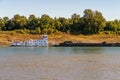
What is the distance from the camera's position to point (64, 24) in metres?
117

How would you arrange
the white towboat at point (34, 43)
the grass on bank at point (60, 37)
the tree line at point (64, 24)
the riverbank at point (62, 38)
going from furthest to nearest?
1. the tree line at point (64, 24)
2. the grass on bank at point (60, 37)
3. the riverbank at point (62, 38)
4. the white towboat at point (34, 43)

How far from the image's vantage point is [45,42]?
10494 cm

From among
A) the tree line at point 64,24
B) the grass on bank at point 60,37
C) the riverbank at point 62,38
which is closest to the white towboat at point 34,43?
the riverbank at point 62,38

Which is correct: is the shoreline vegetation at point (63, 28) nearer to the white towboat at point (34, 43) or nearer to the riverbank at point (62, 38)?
the riverbank at point (62, 38)

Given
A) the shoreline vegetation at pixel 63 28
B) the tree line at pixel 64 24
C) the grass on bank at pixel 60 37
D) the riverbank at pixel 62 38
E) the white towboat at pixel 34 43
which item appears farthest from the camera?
the tree line at pixel 64 24

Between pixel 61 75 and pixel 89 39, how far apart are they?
284 feet

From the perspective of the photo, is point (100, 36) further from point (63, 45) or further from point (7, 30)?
point (7, 30)

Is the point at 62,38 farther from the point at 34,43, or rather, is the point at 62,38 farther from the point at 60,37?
the point at 34,43

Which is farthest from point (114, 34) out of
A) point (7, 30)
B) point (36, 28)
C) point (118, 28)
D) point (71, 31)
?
point (7, 30)

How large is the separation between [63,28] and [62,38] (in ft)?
13.4

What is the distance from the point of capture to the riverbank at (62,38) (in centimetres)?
11044

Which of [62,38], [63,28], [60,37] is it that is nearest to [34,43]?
→ [62,38]

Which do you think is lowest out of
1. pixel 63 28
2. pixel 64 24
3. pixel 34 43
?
pixel 34 43

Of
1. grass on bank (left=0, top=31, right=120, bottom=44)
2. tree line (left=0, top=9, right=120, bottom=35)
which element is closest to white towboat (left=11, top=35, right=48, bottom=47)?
grass on bank (left=0, top=31, right=120, bottom=44)
